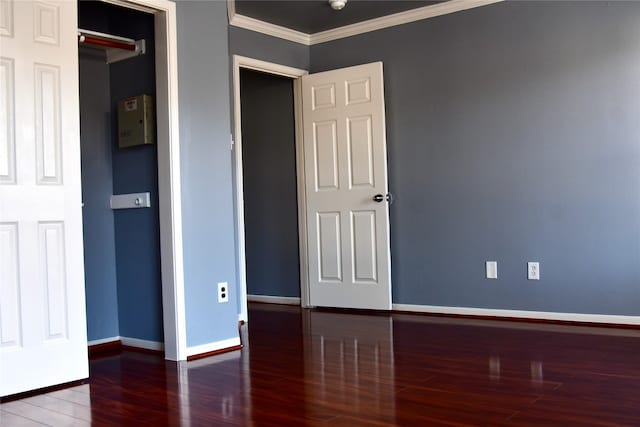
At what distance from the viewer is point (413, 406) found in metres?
2.62

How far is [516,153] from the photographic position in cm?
Answer: 470

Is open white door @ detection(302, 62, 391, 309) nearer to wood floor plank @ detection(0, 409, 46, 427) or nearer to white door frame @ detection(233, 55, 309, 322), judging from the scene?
white door frame @ detection(233, 55, 309, 322)

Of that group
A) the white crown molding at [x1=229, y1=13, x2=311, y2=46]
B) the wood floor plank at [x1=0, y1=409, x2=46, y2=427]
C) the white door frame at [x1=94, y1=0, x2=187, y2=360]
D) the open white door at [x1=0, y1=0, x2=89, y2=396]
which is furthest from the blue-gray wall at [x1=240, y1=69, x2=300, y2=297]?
the wood floor plank at [x1=0, y1=409, x2=46, y2=427]

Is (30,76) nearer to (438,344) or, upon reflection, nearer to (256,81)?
(438,344)

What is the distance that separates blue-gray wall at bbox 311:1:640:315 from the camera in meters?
4.29

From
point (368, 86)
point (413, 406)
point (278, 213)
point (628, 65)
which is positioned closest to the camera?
point (413, 406)

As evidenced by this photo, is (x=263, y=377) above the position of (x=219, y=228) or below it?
below

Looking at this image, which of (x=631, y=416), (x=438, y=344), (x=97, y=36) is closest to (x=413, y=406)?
(x=631, y=416)

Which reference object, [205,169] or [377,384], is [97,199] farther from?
[377,384]

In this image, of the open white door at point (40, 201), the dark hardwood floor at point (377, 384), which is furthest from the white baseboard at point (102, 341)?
the open white door at point (40, 201)

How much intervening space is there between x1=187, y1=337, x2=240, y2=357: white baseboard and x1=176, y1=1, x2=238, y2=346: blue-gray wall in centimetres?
2

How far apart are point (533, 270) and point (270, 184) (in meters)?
2.62

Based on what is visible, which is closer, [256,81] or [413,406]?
[413,406]

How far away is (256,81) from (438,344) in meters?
3.39
